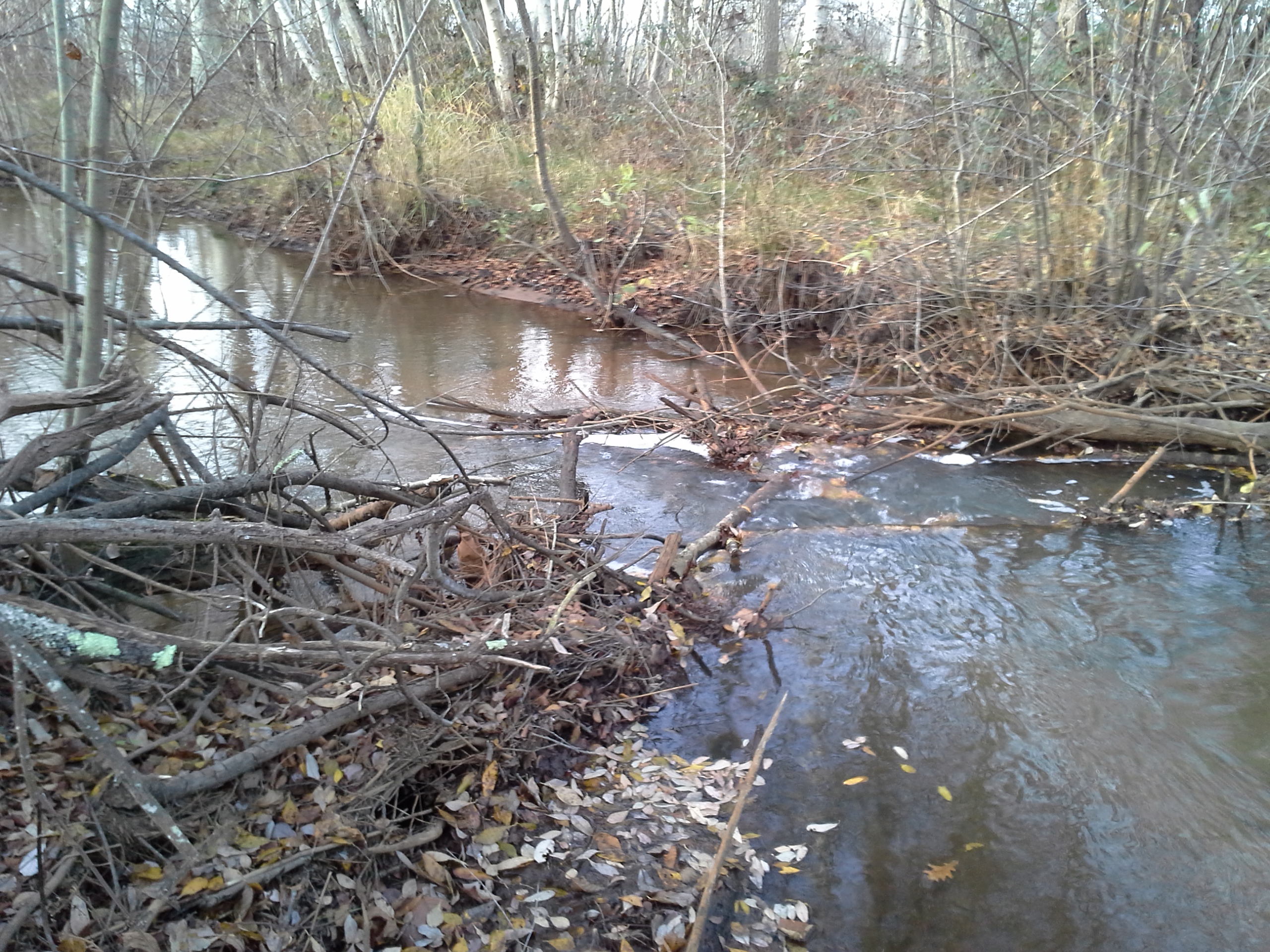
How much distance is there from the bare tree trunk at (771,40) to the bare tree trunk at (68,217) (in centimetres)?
1435

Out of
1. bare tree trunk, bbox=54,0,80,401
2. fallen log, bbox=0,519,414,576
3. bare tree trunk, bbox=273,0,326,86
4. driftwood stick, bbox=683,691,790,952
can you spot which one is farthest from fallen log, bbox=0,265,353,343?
bare tree trunk, bbox=273,0,326,86

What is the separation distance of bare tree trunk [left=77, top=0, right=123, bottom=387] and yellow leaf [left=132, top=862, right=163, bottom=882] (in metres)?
1.90

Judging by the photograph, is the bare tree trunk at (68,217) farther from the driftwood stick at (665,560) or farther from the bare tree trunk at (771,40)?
the bare tree trunk at (771,40)

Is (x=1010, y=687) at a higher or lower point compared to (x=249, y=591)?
lower

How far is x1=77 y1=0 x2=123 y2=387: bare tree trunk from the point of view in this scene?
339cm

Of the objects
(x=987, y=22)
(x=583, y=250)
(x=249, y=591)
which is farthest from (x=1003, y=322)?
(x=249, y=591)

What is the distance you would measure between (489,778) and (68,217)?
9.10ft

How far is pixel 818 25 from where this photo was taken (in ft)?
59.2

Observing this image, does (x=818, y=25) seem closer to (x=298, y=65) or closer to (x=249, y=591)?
(x=298, y=65)

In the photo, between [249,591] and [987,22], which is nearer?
[249,591]

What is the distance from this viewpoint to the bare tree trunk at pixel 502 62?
14344mm

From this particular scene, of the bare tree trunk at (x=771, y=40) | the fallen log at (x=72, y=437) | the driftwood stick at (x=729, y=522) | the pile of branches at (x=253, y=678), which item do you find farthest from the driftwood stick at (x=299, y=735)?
the bare tree trunk at (x=771, y=40)

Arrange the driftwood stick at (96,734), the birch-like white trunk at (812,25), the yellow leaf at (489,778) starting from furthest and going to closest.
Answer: the birch-like white trunk at (812,25) → the yellow leaf at (489,778) → the driftwood stick at (96,734)

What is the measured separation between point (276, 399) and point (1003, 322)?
591cm
